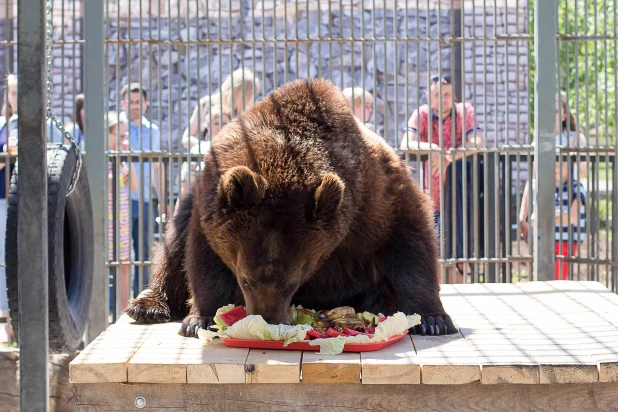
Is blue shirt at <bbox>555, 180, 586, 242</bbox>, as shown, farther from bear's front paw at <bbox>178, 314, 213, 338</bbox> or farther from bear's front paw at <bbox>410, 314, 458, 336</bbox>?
bear's front paw at <bbox>178, 314, 213, 338</bbox>

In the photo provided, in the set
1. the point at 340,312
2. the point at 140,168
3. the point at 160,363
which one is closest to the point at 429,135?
the point at 140,168

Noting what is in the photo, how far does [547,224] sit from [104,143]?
11.4ft

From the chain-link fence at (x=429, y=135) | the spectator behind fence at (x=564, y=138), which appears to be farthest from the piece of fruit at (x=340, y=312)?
the spectator behind fence at (x=564, y=138)

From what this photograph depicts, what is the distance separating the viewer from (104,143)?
6629mm

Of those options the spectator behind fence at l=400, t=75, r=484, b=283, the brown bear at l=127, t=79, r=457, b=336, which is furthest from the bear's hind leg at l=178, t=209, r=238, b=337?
the spectator behind fence at l=400, t=75, r=484, b=283

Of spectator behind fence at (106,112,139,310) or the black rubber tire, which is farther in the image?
spectator behind fence at (106,112,139,310)

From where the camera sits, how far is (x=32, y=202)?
340 cm

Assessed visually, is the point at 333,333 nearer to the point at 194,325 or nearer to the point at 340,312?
the point at 340,312

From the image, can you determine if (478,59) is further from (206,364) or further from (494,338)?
(206,364)

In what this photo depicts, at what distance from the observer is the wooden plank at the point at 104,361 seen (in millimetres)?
3582

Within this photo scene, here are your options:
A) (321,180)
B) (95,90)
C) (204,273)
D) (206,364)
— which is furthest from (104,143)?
(206,364)

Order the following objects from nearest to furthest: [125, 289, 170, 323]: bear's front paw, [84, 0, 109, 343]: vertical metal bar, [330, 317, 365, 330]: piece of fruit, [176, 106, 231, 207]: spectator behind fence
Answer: [330, 317, 365, 330]: piece of fruit → [125, 289, 170, 323]: bear's front paw → [84, 0, 109, 343]: vertical metal bar → [176, 106, 231, 207]: spectator behind fence

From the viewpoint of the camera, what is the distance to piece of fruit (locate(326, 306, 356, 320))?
4.49m

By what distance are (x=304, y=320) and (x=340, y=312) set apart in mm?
234
